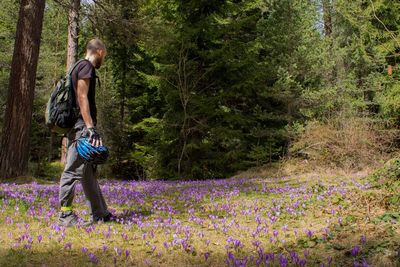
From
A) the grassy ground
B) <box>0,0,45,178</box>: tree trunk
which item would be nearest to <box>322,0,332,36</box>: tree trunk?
<box>0,0,45,178</box>: tree trunk

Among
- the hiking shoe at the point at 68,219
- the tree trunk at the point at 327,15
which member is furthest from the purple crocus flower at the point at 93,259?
the tree trunk at the point at 327,15

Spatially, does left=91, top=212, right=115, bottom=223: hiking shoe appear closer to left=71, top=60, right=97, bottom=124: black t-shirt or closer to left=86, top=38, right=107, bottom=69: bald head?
left=71, top=60, right=97, bottom=124: black t-shirt

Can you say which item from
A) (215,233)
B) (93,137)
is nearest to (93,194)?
(93,137)

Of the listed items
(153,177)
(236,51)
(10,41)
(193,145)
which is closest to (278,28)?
(236,51)

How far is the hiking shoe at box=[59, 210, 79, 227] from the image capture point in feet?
16.6

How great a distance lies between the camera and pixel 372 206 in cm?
536

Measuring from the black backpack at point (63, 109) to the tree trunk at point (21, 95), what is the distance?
5863 mm

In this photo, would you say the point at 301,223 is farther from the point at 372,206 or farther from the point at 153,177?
the point at 153,177

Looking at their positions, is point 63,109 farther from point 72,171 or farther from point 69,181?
point 69,181

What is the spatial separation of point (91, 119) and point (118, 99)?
18.4 m

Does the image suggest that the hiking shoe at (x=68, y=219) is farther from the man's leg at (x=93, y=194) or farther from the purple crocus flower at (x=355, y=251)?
the purple crocus flower at (x=355, y=251)

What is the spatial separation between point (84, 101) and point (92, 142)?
520mm

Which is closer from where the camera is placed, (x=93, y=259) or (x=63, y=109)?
(x=93, y=259)

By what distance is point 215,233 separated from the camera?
4855mm
